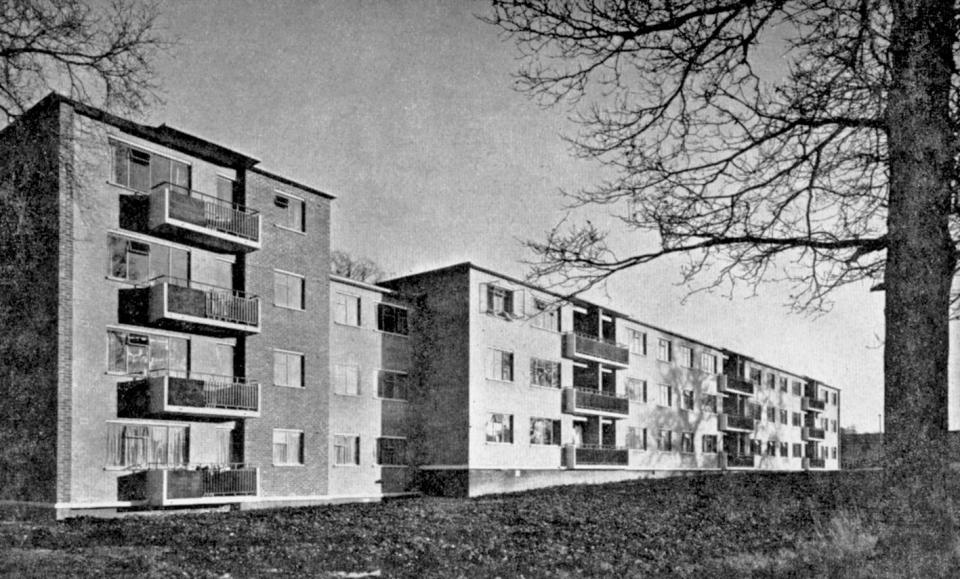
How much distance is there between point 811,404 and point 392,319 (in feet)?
193

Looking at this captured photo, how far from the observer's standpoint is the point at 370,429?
3669cm

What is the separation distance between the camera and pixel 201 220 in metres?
28.4

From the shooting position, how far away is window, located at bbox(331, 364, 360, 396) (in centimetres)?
3534

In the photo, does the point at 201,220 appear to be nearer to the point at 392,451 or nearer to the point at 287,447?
the point at 287,447

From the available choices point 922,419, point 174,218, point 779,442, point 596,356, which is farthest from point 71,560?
point 779,442

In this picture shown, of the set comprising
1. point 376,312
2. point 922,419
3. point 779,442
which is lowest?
point 779,442

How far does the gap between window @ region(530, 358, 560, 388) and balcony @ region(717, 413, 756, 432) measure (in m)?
24.2

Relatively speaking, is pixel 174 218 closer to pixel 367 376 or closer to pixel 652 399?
pixel 367 376

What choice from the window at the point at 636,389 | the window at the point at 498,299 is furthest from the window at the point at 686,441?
the window at the point at 498,299

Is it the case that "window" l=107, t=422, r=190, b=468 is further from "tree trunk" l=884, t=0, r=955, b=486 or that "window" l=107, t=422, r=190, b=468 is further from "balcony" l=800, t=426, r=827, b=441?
"balcony" l=800, t=426, r=827, b=441

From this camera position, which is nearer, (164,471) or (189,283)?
(164,471)

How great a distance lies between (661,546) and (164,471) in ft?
60.4

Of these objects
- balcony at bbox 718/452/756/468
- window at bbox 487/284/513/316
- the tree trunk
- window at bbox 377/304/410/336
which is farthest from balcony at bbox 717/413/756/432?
the tree trunk

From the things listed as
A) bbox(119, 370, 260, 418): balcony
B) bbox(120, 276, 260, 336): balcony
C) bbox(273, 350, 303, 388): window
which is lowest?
bbox(119, 370, 260, 418): balcony
